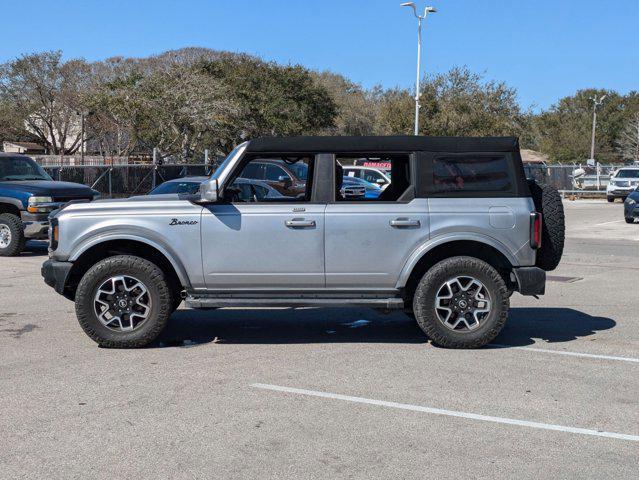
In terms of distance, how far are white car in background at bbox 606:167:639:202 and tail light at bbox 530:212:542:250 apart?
33.3 meters

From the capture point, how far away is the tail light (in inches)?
303

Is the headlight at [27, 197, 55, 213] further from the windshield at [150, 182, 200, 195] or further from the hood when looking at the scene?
the windshield at [150, 182, 200, 195]

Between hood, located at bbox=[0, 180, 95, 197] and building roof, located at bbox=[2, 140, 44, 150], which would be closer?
hood, located at bbox=[0, 180, 95, 197]

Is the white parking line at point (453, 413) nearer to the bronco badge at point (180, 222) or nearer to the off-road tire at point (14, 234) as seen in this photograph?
the bronco badge at point (180, 222)

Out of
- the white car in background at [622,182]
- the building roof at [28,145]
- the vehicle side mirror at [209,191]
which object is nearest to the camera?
the vehicle side mirror at [209,191]

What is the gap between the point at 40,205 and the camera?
15.4 m

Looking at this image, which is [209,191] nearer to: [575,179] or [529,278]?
[529,278]

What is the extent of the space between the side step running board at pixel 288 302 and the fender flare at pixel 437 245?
23 centimetres

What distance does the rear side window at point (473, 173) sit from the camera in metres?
7.83

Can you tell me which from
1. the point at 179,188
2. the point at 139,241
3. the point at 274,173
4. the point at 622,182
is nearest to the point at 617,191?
the point at 622,182

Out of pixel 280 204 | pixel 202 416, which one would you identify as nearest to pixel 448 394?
pixel 202 416

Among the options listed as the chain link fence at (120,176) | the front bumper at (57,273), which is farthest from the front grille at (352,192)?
the chain link fence at (120,176)

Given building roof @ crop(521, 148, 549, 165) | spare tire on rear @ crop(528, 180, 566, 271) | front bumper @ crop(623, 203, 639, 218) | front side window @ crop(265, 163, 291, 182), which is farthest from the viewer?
building roof @ crop(521, 148, 549, 165)

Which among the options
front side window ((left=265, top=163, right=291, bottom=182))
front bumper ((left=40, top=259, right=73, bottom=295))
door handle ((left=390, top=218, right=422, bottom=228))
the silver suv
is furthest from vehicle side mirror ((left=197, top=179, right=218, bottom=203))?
front side window ((left=265, top=163, right=291, bottom=182))
